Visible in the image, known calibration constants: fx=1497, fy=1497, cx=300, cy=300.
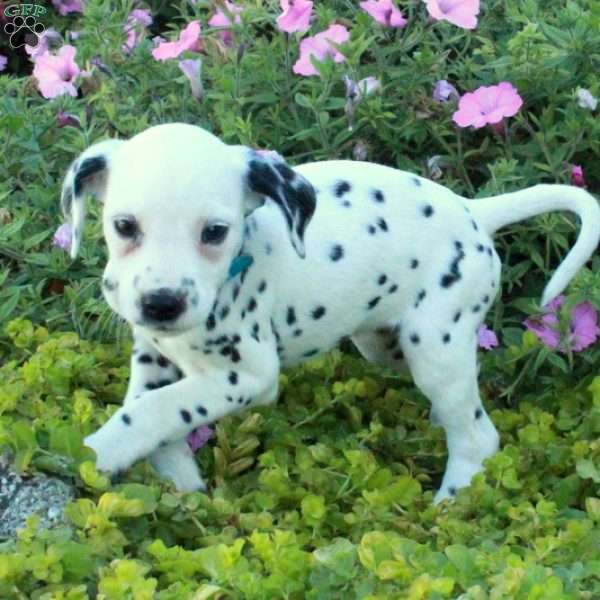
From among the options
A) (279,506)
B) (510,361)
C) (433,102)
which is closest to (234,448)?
(279,506)

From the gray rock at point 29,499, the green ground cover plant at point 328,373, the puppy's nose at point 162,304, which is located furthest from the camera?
the gray rock at point 29,499

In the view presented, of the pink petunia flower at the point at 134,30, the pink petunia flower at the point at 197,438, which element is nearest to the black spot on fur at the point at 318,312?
the pink petunia flower at the point at 197,438

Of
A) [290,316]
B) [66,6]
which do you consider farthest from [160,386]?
[66,6]

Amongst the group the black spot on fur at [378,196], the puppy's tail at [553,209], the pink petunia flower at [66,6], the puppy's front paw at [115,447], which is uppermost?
the black spot on fur at [378,196]

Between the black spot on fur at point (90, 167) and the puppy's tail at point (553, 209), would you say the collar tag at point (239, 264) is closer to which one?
the black spot on fur at point (90, 167)

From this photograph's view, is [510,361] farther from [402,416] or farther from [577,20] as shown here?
[577,20]

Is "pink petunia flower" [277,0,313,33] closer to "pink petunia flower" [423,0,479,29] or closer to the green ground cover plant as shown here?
the green ground cover plant

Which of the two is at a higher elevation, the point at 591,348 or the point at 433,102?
the point at 433,102

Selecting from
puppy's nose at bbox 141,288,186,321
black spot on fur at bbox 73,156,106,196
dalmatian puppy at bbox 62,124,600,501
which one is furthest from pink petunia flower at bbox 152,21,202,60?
puppy's nose at bbox 141,288,186,321
